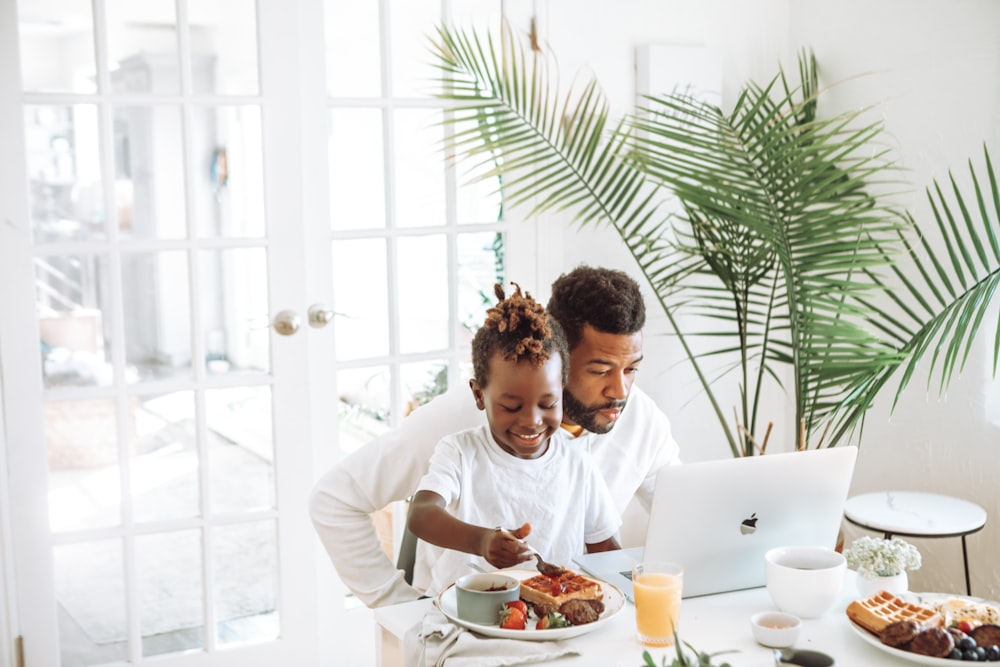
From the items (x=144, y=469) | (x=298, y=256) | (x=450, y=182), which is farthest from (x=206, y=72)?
(x=144, y=469)

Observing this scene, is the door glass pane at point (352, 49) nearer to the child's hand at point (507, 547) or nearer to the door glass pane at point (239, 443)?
the door glass pane at point (239, 443)

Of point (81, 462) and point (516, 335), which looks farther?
point (81, 462)

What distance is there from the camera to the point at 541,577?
165cm

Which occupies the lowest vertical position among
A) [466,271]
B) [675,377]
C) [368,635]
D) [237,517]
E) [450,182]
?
[368,635]

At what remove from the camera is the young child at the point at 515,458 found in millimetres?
1781

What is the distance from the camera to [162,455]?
9.34ft

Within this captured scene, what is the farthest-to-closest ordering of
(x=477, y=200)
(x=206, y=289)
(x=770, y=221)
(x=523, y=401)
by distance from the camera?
(x=477, y=200), (x=206, y=289), (x=770, y=221), (x=523, y=401)

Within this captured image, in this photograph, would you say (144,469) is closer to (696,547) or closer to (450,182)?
(450,182)

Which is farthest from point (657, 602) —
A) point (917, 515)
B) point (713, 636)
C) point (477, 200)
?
point (477, 200)

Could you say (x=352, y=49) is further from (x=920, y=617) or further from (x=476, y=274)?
(x=920, y=617)

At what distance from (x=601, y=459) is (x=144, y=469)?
1293 millimetres

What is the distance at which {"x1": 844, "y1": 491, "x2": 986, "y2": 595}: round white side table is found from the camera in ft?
8.34

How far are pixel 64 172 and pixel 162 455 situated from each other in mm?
721

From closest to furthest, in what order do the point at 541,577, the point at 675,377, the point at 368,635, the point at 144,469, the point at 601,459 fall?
1. the point at 541,577
2. the point at 601,459
3. the point at 144,469
4. the point at 368,635
5. the point at 675,377
